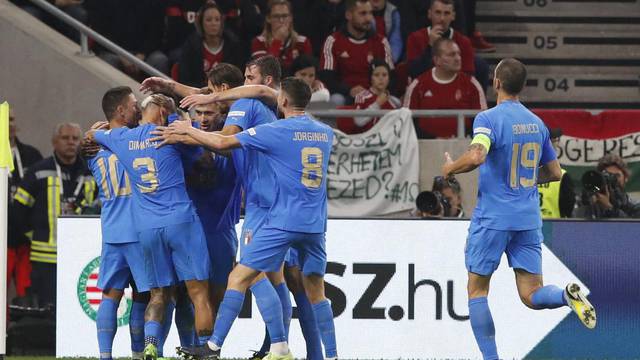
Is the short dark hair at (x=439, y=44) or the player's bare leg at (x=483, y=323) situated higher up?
the short dark hair at (x=439, y=44)

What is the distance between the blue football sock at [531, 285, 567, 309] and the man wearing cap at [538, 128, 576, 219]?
2811mm

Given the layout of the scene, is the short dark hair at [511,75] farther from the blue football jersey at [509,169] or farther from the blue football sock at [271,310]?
the blue football sock at [271,310]

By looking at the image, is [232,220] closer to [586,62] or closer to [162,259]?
[162,259]

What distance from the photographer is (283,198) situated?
9.90 metres

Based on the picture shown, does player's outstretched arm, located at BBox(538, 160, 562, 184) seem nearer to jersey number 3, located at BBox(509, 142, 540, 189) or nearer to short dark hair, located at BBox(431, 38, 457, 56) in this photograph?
jersey number 3, located at BBox(509, 142, 540, 189)

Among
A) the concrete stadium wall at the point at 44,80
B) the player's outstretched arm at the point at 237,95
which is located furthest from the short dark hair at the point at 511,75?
the concrete stadium wall at the point at 44,80

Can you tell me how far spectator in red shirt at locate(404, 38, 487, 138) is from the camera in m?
15.0

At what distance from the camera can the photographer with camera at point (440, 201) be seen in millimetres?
12516

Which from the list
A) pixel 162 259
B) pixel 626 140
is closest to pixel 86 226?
pixel 162 259

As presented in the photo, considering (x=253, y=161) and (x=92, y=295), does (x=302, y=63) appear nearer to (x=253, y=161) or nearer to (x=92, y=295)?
(x=92, y=295)

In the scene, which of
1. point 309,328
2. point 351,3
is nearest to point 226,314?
point 309,328

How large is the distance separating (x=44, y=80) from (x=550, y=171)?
6703mm

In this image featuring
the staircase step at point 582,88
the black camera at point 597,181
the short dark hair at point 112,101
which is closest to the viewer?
the short dark hair at point 112,101

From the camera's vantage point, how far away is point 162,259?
10125mm
